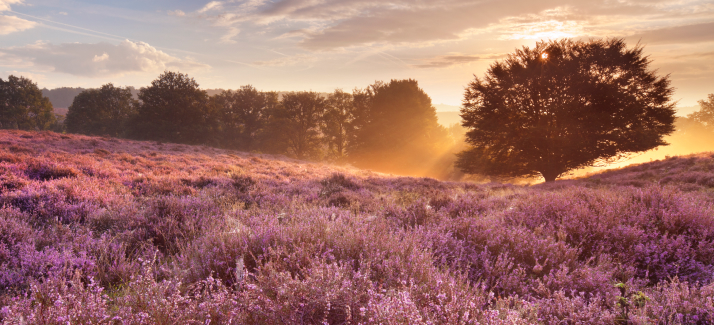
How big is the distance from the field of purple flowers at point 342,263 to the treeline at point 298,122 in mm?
35573

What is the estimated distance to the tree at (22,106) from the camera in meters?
44.7

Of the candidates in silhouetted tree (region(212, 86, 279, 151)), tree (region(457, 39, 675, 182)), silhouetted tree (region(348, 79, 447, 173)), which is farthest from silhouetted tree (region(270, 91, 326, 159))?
tree (region(457, 39, 675, 182))

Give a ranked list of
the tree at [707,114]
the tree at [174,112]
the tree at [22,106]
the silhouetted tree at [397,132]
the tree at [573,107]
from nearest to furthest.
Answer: the tree at [573,107]
the tree at [174,112]
the silhouetted tree at [397,132]
the tree at [22,106]
the tree at [707,114]

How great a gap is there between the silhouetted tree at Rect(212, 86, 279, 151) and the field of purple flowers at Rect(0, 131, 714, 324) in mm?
40538

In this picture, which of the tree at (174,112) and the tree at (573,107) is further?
the tree at (174,112)

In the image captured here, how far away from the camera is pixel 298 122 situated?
→ 144ft

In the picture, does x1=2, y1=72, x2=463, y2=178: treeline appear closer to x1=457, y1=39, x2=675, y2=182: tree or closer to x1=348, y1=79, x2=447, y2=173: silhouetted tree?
x1=348, y1=79, x2=447, y2=173: silhouetted tree

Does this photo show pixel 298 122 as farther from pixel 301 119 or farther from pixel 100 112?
pixel 100 112

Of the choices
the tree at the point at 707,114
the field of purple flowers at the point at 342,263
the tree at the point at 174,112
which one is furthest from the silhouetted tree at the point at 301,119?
the tree at the point at 707,114

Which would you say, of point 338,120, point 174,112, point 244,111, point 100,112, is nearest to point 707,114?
point 338,120

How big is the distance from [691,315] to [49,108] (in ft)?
248

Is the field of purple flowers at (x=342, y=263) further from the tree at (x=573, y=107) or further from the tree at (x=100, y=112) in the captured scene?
the tree at (x=100, y=112)

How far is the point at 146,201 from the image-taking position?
5.48m

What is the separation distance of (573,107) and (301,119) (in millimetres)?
34624
